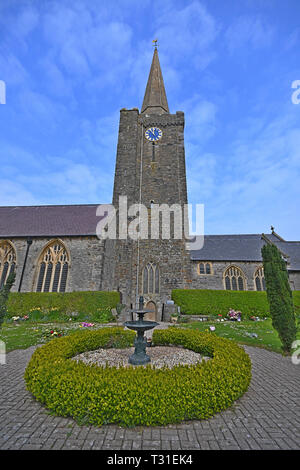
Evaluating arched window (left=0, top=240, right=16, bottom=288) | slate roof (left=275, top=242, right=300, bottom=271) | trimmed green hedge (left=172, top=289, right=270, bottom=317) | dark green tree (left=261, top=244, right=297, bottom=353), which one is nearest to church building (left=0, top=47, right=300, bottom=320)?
arched window (left=0, top=240, right=16, bottom=288)

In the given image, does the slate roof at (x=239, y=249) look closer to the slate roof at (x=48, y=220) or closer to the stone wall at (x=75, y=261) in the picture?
the stone wall at (x=75, y=261)

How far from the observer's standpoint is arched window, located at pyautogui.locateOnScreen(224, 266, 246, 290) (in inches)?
929

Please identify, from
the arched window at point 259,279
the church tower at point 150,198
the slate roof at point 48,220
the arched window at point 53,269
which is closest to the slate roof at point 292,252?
the arched window at point 259,279

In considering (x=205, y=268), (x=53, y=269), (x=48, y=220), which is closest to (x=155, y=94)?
(x=48, y=220)

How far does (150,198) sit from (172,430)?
18.9m

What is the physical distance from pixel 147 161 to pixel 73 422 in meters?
22.1

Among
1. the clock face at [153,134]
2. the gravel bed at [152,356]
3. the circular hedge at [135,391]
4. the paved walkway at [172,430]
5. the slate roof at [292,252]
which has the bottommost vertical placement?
the gravel bed at [152,356]

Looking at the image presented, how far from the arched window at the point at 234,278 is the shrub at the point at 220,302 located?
21.9 ft

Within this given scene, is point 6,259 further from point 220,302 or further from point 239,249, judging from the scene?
point 239,249

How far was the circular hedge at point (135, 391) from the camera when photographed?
3.62 meters

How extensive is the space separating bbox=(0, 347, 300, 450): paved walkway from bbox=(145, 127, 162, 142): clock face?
23.8m

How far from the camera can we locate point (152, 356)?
7402 millimetres
